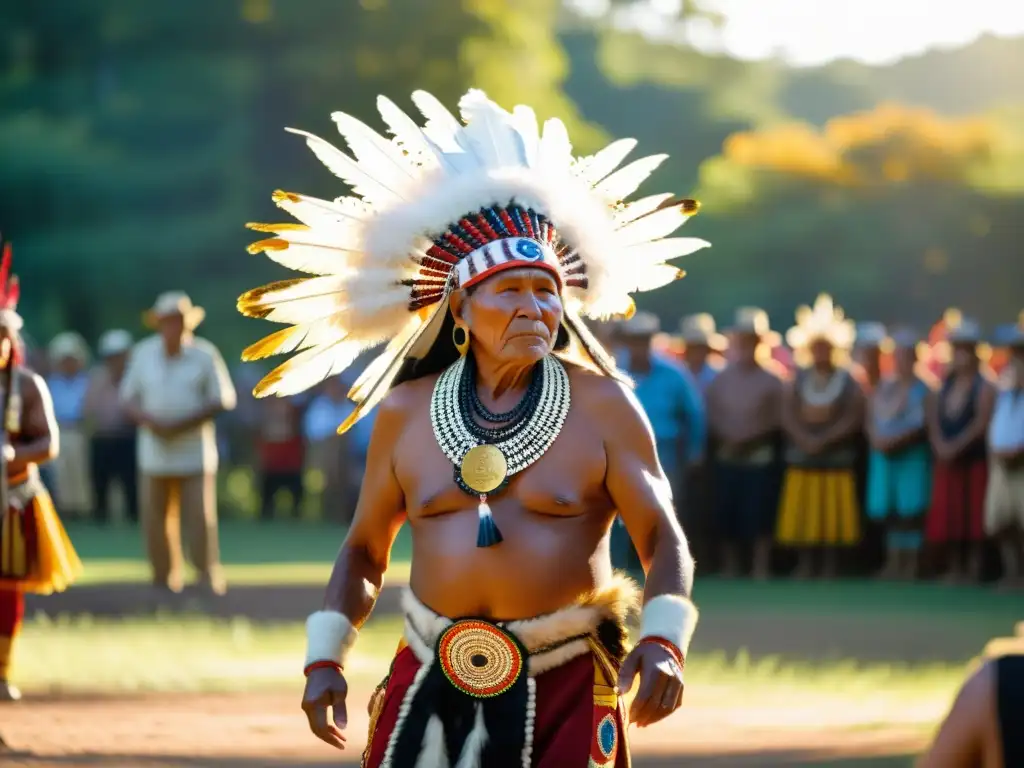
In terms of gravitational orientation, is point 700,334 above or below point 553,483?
above

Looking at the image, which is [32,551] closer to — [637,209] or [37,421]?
[37,421]

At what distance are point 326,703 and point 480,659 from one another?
372 mm

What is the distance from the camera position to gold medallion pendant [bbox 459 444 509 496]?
4.48 meters

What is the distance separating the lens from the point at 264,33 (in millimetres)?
32875

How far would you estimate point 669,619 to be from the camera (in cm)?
419

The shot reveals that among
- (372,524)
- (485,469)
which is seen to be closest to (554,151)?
(485,469)

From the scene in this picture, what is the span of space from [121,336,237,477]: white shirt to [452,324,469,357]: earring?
902 cm

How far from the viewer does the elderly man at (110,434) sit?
21.9 meters

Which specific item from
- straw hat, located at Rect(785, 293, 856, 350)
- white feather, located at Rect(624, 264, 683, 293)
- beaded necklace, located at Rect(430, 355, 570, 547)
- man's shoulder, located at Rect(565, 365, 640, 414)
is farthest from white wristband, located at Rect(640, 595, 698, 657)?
straw hat, located at Rect(785, 293, 856, 350)

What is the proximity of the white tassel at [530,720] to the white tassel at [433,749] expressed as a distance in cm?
18

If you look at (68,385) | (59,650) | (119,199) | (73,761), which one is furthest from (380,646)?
(119,199)

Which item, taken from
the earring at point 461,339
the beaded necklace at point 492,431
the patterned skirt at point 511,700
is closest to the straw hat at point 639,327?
the earring at point 461,339

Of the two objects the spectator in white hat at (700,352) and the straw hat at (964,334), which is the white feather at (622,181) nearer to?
the straw hat at (964,334)

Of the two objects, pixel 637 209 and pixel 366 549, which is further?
pixel 637 209
